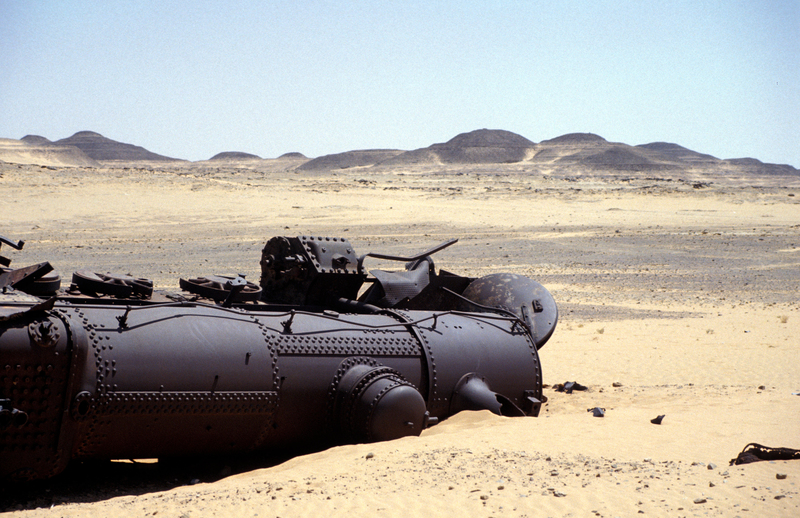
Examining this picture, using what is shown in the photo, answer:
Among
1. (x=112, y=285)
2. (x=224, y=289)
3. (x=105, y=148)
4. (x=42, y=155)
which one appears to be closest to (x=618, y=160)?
(x=42, y=155)

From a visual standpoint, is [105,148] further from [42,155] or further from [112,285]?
[112,285]

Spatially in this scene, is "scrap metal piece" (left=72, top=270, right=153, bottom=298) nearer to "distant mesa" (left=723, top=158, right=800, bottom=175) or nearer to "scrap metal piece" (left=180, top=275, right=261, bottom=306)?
"scrap metal piece" (left=180, top=275, right=261, bottom=306)

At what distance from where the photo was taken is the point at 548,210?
136 feet

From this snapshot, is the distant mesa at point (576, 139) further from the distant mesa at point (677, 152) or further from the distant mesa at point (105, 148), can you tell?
the distant mesa at point (105, 148)

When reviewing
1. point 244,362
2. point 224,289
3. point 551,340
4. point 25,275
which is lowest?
point 551,340

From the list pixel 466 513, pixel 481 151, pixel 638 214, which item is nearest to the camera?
pixel 466 513

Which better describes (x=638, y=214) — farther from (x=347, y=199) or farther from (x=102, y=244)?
(x=102, y=244)

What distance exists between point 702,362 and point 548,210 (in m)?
29.8

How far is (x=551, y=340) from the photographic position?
1438cm

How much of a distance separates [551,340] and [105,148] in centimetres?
12116

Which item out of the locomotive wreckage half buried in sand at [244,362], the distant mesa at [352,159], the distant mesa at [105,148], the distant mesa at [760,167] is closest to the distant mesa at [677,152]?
the distant mesa at [760,167]

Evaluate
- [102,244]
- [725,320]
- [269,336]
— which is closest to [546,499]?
[269,336]

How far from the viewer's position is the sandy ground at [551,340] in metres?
5.36

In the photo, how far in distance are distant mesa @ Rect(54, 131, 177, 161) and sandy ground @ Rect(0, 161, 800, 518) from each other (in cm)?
7971
